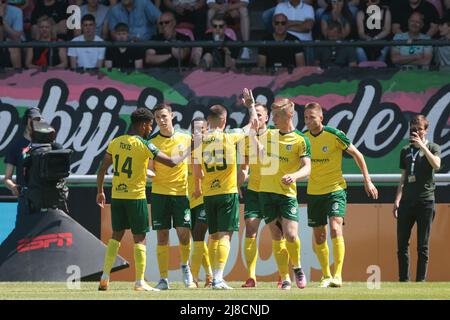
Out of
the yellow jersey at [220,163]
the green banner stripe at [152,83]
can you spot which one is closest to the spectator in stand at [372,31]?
the green banner stripe at [152,83]

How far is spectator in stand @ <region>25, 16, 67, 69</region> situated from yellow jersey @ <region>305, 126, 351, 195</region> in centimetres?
530

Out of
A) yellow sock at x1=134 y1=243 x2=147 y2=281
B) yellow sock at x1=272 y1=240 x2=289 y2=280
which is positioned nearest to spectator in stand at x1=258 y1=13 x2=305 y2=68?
yellow sock at x1=272 y1=240 x2=289 y2=280

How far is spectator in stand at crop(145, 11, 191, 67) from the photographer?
19516 millimetres

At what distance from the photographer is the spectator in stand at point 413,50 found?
19375 millimetres

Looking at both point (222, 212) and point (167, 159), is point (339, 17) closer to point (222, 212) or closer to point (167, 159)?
point (222, 212)

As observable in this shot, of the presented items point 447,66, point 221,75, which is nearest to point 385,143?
point 447,66

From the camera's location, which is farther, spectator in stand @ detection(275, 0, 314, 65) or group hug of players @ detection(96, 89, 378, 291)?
spectator in stand @ detection(275, 0, 314, 65)

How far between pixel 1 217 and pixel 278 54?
4807mm

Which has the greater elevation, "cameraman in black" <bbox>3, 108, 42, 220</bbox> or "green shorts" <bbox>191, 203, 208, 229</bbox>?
"cameraman in black" <bbox>3, 108, 42, 220</bbox>

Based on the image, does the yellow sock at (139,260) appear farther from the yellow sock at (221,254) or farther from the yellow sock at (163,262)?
the yellow sock at (221,254)

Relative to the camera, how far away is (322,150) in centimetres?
1565

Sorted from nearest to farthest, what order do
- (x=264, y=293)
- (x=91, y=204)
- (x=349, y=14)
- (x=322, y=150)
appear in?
(x=264, y=293)
(x=322, y=150)
(x=91, y=204)
(x=349, y=14)

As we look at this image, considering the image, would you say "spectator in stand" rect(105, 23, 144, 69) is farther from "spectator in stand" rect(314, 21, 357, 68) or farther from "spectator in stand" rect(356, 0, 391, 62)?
"spectator in stand" rect(356, 0, 391, 62)
